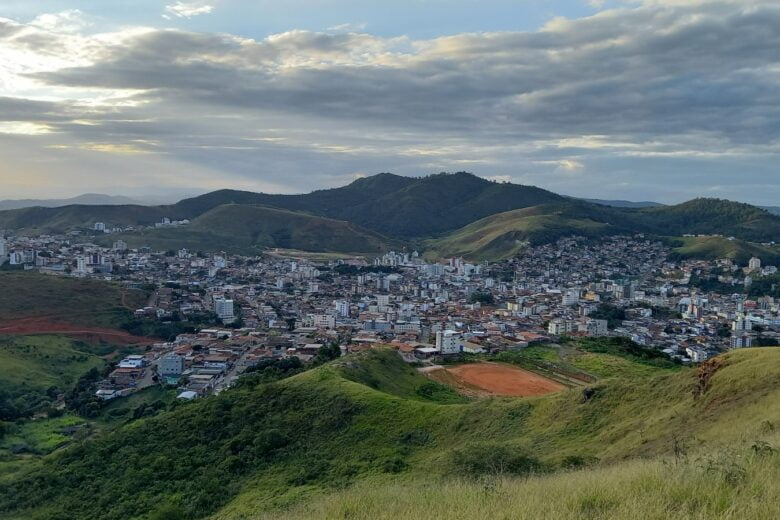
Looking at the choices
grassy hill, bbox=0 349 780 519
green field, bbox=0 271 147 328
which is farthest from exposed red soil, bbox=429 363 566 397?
green field, bbox=0 271 147 328

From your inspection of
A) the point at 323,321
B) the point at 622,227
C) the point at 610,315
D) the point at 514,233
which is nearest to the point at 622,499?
the point at 323,321

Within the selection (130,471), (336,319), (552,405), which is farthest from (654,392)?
(336,319)

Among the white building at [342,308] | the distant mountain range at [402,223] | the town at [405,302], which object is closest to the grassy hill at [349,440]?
the town at [405,302]

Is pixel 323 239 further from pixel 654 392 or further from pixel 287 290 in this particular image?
pixel 654 392

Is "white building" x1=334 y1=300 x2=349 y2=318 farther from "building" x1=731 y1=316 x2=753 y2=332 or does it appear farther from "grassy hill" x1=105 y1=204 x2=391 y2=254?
"grassy hill" x1=105 y1=204 x2=391 y2=254

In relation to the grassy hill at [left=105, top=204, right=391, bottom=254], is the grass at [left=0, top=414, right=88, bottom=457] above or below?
below

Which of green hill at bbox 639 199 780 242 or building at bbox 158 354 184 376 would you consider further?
green hill at bbox 639 199 780 242

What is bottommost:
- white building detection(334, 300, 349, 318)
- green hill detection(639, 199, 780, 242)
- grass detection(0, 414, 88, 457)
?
grass detection(0, 414, 88, 457)
